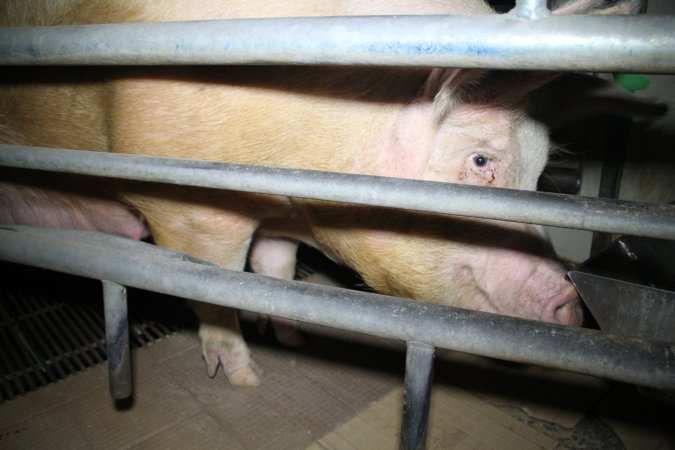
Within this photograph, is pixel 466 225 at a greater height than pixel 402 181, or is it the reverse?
pixel 402 181

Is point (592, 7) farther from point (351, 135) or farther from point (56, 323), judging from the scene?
point (56, 323)

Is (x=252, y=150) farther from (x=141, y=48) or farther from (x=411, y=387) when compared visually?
(x=411, y=387)

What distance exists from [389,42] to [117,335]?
3.78 ft

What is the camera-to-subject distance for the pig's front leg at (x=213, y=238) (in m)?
2.13

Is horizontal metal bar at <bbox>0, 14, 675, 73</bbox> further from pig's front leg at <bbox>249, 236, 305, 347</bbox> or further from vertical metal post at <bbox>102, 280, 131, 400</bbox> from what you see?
pig's front leg at <bbox>249, 236, 305, 347</bbox>

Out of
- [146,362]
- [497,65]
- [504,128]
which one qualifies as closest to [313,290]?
[497,65]

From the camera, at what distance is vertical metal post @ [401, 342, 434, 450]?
99 centimetres

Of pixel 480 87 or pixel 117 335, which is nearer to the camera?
pixel 117 335

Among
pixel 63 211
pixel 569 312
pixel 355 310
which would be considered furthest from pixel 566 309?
pixel 63 211

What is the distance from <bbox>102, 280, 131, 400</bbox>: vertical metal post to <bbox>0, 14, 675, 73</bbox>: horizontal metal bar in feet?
2.15

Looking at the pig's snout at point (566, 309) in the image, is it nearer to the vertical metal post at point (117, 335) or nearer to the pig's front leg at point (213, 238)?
the pig's front leg at point (213, 238)

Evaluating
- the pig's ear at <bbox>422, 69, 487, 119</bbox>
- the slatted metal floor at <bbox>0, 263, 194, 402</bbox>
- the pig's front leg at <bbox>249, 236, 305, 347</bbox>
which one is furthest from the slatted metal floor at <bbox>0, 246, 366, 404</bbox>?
the pig's ear at <bbox>422, 69, 487, 119</bbox>

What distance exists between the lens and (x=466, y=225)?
184 cm

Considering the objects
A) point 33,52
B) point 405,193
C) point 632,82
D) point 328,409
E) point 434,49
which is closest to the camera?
point 434,49
